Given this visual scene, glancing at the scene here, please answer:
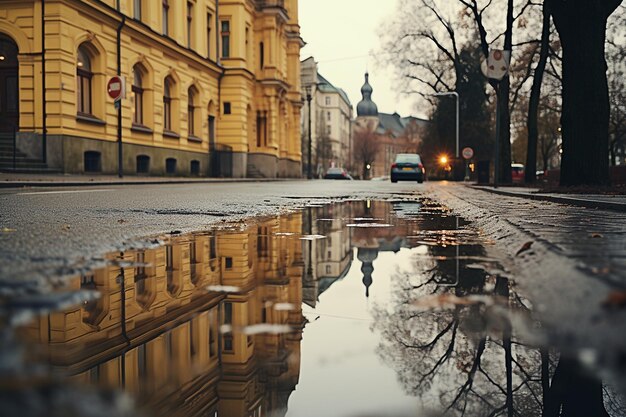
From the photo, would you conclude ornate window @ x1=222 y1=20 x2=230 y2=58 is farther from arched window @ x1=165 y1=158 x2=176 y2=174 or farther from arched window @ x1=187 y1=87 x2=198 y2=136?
arched window @ x1=165 y1=158 x2=176 y2=174

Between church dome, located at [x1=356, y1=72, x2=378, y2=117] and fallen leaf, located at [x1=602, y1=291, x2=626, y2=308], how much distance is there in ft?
553

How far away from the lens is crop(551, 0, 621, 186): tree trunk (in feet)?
38.5

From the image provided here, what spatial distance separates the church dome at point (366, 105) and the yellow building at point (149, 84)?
398ft

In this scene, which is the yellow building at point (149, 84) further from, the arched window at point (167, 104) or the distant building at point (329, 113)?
the distant building at point (329, 113)

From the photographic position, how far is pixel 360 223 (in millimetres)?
6656

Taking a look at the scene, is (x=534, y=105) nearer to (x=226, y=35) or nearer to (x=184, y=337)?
(x=226, y=35)

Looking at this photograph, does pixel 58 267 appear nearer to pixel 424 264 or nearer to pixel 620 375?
pixel 424 264

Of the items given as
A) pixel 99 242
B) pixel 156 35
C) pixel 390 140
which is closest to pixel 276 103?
pixel 156 35

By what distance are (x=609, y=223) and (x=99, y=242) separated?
160 inches

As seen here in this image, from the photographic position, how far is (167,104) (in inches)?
1212

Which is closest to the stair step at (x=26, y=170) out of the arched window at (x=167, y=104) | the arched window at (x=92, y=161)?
the arched window at (x=92, y=161)

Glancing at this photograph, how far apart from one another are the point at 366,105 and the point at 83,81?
150 metres

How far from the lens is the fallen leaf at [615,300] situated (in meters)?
1.78

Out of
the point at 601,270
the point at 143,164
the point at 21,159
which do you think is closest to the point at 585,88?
the point at 601,270
